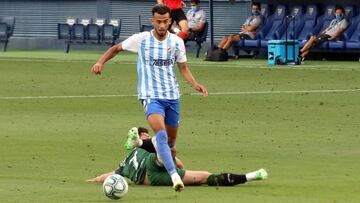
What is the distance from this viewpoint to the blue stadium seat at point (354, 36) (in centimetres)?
3559

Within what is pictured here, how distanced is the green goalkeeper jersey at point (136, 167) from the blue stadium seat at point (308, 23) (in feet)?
78.2

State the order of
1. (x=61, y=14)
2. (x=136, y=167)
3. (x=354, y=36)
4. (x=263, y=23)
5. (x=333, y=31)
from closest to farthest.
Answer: (x=136, y=167) → (x=333, y=31) → (x=354, y=36) → (x=263, y=23) → (x=61, y=14)

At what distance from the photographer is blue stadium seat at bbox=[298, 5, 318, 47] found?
37.6 m

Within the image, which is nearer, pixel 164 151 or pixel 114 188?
pixel 114 188

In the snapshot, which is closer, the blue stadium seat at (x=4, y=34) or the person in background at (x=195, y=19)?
the person in background at (x=195, y=19)

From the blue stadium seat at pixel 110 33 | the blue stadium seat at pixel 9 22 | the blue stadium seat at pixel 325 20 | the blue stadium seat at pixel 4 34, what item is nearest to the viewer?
the blue stadium seat at pixel 325 20

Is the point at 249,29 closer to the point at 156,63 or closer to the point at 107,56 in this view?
the point at 107,56

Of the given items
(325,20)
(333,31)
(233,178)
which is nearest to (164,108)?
(233,178)

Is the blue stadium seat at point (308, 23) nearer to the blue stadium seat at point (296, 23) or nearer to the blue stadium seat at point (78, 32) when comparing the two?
the blue stadium seat at point (296, 23)

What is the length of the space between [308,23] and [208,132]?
19218 mm

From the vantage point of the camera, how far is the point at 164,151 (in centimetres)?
1296

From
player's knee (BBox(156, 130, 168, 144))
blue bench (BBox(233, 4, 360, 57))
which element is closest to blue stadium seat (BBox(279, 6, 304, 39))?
blue bench (BBox(233, 4, 360, 57))

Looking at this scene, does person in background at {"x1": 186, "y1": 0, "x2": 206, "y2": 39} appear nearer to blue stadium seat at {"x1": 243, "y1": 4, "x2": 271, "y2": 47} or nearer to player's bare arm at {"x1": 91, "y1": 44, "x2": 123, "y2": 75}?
blue stadium seat at {"x1": 243, "y1": 4, "x2": 271, "y2": 47}

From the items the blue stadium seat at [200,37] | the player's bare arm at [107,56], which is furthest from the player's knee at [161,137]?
the blue stadium seat at [200,37]
